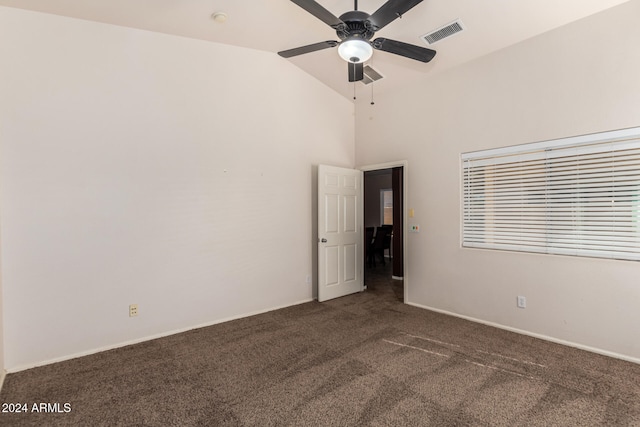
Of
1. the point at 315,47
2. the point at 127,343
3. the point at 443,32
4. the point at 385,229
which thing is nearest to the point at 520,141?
the point at 443,32

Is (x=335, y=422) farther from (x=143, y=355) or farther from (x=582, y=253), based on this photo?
(x=582, y=253)

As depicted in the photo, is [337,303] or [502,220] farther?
[337,303]

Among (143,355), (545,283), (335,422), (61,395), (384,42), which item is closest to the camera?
(335,422)

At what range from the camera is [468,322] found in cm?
361

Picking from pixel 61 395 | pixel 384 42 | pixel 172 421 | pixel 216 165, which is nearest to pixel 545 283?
pixel 384 42

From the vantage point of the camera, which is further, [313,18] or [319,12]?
[313,18]

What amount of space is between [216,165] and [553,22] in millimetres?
3665

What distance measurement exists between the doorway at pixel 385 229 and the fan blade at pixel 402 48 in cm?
180

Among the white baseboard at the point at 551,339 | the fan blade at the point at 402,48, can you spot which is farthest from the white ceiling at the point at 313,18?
the white baseboard at the point at 551,339

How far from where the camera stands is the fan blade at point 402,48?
8.04ft

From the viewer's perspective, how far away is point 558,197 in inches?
122

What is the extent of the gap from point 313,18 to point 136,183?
241 centimetres

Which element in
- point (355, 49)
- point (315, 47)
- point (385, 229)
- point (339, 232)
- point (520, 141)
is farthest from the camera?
point (385, 229)

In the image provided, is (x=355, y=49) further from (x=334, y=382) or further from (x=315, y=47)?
(x=334, y=382)
